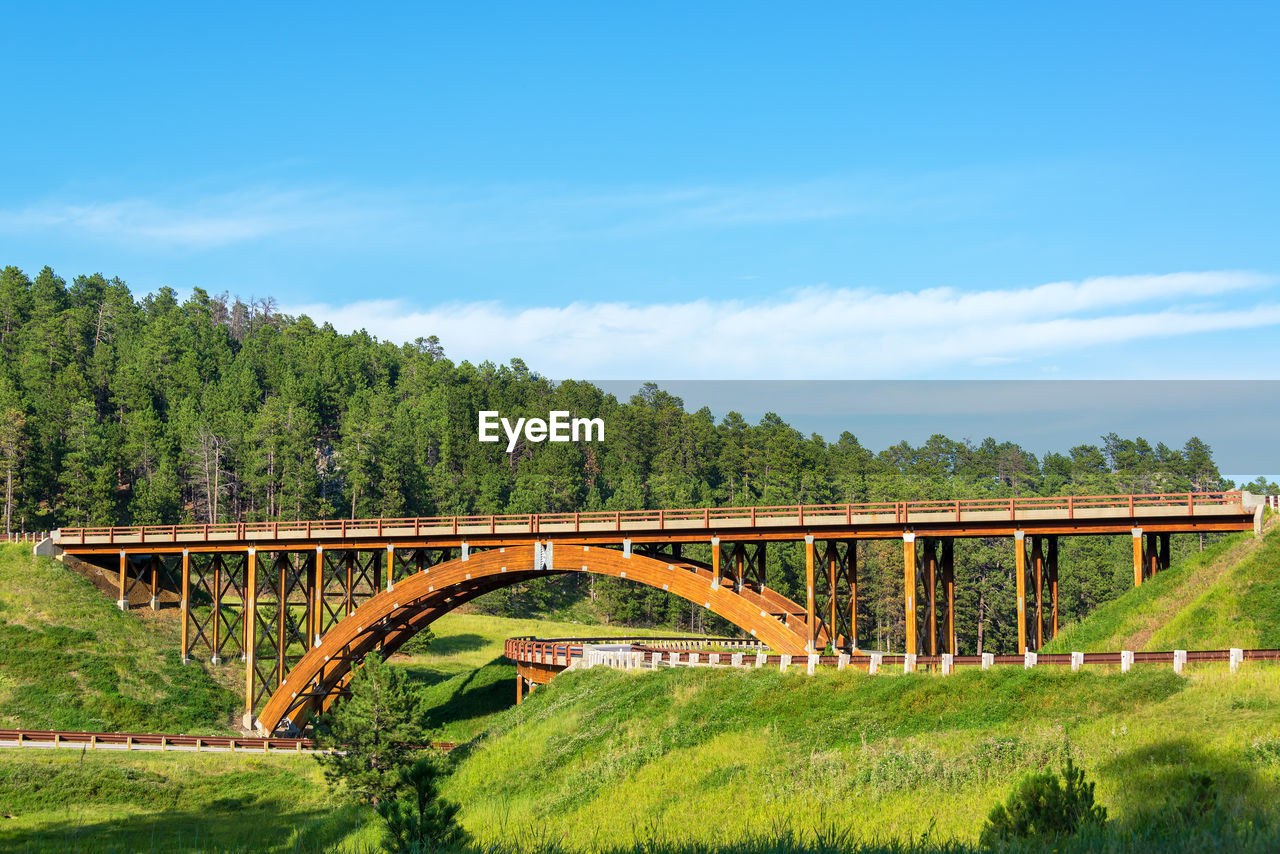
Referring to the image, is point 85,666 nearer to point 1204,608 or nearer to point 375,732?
point 375,732

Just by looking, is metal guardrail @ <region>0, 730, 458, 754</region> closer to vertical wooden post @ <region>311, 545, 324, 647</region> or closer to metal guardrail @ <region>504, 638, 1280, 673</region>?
vertical wooden post @ <region>311, 545, 324, 647</region>

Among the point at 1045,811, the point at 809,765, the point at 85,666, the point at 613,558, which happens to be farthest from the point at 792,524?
the point at 85,666

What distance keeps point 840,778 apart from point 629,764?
6.71 metres

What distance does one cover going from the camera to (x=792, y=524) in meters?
45.7

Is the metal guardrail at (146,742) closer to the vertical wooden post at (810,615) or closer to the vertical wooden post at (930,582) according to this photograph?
the vertical wooden post at (810,615)

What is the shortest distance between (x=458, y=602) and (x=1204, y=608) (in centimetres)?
3563

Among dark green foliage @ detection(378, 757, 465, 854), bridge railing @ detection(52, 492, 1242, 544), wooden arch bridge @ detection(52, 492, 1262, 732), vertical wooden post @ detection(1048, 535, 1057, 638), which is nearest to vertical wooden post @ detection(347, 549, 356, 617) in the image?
wooden arch bridge @ detection(52, 492, 1262, 732)

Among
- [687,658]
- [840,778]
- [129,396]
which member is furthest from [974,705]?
[129,396]

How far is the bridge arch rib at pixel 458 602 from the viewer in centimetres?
4603

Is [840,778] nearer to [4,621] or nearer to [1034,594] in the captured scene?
[1034,594]

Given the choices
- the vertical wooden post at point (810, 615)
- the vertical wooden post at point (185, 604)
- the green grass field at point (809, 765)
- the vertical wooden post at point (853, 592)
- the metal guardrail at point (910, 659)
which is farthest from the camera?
the vertical wooden post at point (185, 604)

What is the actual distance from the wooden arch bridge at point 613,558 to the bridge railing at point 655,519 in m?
0.10

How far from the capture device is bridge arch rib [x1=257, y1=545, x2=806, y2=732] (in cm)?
4603

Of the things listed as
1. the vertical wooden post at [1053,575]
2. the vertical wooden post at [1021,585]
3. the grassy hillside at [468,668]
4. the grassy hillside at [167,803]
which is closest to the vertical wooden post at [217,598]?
the grassy hillside at [468,668]
